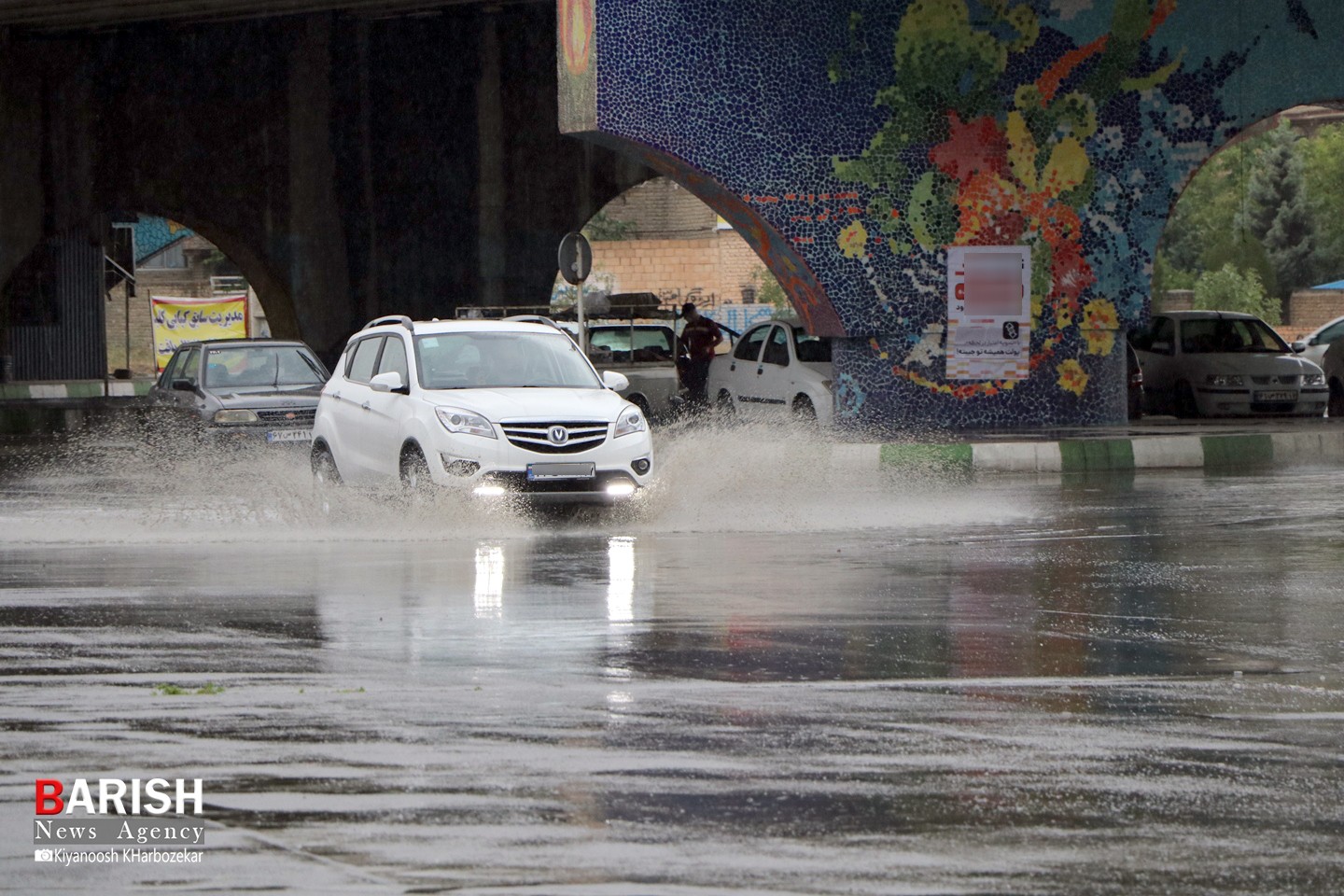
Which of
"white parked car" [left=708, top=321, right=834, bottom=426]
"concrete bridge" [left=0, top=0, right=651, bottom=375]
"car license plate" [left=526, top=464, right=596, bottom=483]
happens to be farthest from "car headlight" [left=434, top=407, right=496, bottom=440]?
"concrete bridge" [left=0, top=0, right=651, bottom=375]

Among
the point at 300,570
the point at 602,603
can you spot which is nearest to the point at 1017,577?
the point at 602,603

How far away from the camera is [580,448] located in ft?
46.8

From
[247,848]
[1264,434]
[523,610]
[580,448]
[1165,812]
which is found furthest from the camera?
[1264,434]

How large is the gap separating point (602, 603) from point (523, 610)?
1.43ft

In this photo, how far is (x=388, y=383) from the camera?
1486 cm

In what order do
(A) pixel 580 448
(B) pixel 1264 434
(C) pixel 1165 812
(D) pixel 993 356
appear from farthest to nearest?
(D) pixel 993 356 < (B) pixel 1264 434 < (A) pixel 580 448 < (C) pixel 1165 812

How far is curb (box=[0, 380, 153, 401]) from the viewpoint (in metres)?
40.2

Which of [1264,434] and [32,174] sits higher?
[32,174]

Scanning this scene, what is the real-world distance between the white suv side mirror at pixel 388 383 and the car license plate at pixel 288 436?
21.7ft

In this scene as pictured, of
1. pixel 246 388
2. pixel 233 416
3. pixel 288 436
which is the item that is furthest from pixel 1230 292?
pixel 233 416

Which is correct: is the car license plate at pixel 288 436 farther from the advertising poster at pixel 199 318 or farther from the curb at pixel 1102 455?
the advertising poster at pixel 199 318

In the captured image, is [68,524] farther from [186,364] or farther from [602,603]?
[186,364]

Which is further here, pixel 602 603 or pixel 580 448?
pixel 580 448

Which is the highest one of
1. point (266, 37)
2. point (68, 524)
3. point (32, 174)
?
point (266, 37)
